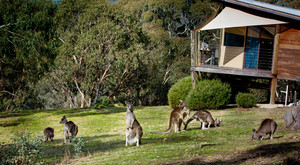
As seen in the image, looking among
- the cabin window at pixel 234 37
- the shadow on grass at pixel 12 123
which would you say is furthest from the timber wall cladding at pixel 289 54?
the shadow on grass at pixel 12 123

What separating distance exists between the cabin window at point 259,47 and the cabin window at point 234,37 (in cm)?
59

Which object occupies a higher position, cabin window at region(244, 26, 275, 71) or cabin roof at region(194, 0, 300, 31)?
cabin roof at region(194, 0, 300, 31)

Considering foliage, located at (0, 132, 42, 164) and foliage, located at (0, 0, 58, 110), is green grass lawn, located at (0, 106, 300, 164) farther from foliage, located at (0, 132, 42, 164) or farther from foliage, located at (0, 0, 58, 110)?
foliage, located at (0, 0, 58, 110)

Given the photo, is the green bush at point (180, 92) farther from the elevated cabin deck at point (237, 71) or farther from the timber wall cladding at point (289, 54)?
the timber wall cladding at point (289, 54)

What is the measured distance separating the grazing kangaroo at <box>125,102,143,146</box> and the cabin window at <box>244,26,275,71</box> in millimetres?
16387

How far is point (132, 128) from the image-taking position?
11.6m

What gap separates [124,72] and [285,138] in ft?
85.1

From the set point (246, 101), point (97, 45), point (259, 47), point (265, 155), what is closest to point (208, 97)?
point (246, 101)

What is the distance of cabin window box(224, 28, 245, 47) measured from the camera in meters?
26.9

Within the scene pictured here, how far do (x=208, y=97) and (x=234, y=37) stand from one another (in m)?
7.02

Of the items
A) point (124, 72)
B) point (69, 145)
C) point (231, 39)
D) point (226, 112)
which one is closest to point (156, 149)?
point (69, 145)

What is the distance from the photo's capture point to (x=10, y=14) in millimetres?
21734

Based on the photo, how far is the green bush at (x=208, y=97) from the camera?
76.1 feet

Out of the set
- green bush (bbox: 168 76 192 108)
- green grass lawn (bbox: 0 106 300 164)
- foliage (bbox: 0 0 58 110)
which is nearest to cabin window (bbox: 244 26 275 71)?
green bush (bbox: 168 76 192 108)
